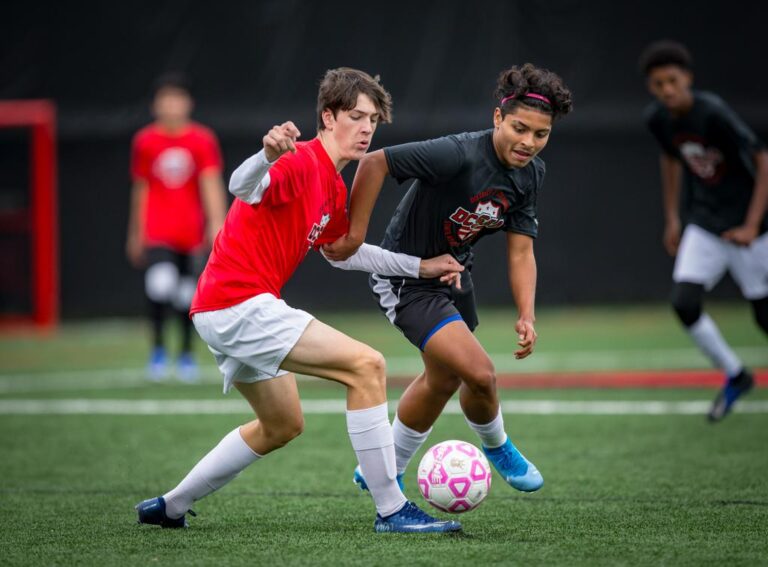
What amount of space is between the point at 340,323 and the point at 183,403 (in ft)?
21.8

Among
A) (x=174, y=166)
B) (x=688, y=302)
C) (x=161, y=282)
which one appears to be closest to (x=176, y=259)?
(x=161, y=282)

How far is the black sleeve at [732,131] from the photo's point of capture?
24.7 ft

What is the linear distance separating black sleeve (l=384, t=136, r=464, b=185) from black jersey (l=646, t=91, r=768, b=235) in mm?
3147

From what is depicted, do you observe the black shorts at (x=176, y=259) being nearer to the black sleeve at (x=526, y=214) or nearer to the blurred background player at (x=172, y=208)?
the blurred background player at (x=172, y=208)

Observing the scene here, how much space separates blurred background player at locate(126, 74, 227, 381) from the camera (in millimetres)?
10062

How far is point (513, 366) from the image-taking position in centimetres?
1097

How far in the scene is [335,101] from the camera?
187 inches

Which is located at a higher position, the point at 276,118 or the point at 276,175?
the point at 276,118

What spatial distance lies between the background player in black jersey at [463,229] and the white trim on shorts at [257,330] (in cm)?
68

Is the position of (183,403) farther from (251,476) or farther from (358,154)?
(358,154)

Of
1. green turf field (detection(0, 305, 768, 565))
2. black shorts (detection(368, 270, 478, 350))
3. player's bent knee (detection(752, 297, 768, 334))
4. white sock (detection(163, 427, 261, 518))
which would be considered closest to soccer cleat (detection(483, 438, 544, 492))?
green turf field (detection(0, 305, 768, 565))

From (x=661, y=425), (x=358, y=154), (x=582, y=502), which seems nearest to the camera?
(x=358, y=154)

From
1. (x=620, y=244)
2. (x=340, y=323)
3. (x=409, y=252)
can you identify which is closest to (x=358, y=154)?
(x=409, y=252)

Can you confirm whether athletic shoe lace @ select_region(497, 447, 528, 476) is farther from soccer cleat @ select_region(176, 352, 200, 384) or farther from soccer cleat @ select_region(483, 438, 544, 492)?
soccer cleat @ select_region(176, 352, 200, 384)
